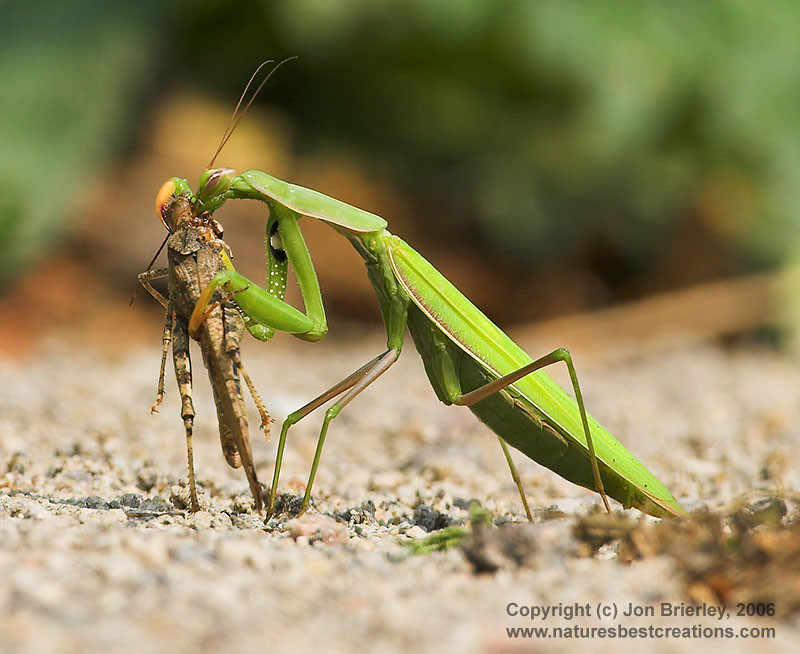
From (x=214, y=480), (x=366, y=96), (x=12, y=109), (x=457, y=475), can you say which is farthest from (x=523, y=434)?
(x=366, y=96)

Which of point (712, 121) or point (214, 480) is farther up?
point (712, 121)

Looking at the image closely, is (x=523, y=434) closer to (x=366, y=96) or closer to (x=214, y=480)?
(x=214, y=480)

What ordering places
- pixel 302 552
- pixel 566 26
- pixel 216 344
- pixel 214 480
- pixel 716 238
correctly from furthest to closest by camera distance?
pixel 716 238 < pixel 566 26 < pixel 214 480 < pixel 216 344 < pixel 302 552

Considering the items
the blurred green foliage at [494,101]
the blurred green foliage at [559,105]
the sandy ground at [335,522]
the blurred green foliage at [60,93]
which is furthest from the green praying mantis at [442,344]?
the blurred green foliage at [559,105]

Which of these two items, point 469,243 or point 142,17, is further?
point 469,243

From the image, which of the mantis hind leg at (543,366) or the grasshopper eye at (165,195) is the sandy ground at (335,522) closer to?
the mantis hind leg at (543,366)

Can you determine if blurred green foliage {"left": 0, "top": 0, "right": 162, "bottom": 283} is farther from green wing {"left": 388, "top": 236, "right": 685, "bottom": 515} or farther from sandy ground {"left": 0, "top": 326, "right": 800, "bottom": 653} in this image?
→ green wing {"left": 388, "top": 236, "right": 685, "bottom": 515}
